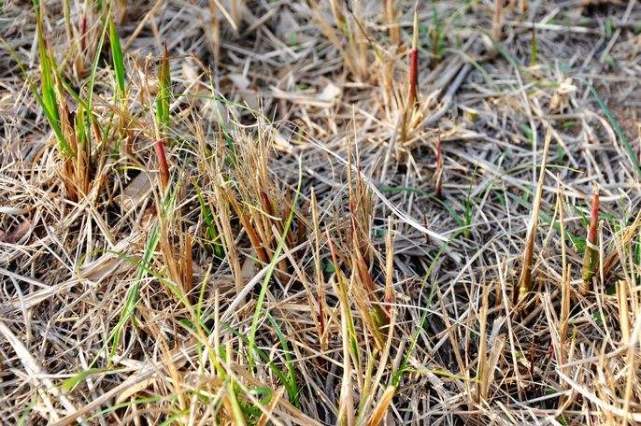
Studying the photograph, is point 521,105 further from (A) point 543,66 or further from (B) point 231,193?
(B) point 231,193

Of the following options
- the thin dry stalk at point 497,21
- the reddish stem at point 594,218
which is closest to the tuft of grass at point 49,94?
the reddish stem at point 594,218

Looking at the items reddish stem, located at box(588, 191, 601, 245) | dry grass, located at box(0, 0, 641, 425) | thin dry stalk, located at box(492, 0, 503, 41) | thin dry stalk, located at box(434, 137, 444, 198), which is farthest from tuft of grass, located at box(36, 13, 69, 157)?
thin dry stalk, located at box(492, 0, 503, 41)

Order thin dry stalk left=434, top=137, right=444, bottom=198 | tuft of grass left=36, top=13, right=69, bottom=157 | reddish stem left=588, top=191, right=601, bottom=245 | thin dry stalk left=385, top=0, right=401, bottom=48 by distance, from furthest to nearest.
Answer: thin dry stalk left=385, top=0, right=401, bottom=48 < thin dry stalk left=434, top=137, right=444, bottom=198 < tuft of grass left=36, top=13, right=69, bottom=157 < reddish stem left=588, top=191, right=601, bottom=245

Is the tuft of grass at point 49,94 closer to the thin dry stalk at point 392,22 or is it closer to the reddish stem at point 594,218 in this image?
the thin dry stalk at point 392,22

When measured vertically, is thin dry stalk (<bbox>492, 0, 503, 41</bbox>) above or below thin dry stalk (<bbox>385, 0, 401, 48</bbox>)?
below

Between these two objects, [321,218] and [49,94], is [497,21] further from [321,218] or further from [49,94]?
[49,94]

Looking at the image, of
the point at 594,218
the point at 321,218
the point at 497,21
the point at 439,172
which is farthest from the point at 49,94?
the point at 497,21

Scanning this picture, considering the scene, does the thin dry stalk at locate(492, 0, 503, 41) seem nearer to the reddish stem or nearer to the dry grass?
the dry grass

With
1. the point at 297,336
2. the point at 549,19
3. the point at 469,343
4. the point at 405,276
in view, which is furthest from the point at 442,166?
the point at 549,19

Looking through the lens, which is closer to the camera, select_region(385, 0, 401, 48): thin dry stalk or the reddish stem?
the reddish stem
